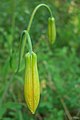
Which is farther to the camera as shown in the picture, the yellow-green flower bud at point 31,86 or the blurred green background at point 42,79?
the blurred green background at point 42,79

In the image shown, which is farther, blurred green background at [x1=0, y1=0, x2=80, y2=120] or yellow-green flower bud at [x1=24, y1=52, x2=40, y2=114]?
blurred green background at [x1=0, y1=0, x2=80, y2=120]

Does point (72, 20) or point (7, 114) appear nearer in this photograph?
point (7, 114)

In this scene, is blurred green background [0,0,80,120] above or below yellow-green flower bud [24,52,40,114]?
below

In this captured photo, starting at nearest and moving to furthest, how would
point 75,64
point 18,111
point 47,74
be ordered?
1. point 18,111
2. point 47,74
3. point 75,64

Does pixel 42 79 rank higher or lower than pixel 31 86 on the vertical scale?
lower

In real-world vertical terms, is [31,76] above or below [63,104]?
above

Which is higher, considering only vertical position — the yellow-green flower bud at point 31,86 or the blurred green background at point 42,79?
the yellow-green flower bud at point 31,86

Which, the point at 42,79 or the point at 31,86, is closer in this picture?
the point at 31,86

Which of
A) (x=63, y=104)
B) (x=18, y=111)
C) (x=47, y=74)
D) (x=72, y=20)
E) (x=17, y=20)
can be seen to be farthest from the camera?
(x=72, y=20)

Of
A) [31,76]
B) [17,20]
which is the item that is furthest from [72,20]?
[31,76]

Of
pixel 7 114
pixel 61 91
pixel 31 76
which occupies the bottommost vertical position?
pixel 7 114

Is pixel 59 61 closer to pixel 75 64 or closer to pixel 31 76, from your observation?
pixel 75 64
